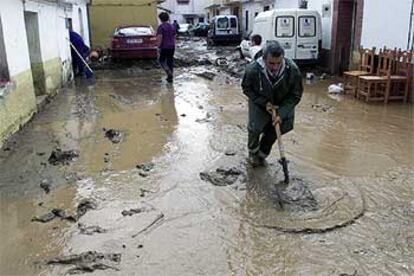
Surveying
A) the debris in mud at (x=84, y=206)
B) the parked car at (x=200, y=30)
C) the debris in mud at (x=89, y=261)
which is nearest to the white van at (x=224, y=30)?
the parked car at (x=200, y=30)

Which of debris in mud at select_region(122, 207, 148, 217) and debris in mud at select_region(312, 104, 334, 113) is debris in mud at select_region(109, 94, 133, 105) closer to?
debris in mud at select_region(312, 104, 334, 113)

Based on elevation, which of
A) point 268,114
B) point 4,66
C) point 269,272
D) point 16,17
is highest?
point 16,17

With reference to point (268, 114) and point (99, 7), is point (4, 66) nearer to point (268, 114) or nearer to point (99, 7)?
point (268, 114)

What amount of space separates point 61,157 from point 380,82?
6.61 m

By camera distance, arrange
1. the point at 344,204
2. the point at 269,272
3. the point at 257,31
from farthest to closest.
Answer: the point at 257,31
the point at 344,204
the point at 269,272

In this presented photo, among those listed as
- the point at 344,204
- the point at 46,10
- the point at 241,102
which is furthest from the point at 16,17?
the point at 344,204

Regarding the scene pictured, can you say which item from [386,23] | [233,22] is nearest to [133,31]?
[386,23]

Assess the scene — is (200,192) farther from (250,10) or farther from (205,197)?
(250,10)

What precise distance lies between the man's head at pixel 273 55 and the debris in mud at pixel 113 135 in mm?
2885

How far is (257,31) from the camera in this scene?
15156 mm

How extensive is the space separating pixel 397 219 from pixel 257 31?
11.7 m

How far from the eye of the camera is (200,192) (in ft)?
16.2

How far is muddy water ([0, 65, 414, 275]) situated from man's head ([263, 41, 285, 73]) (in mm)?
1255

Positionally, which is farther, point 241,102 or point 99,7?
point 99,7
